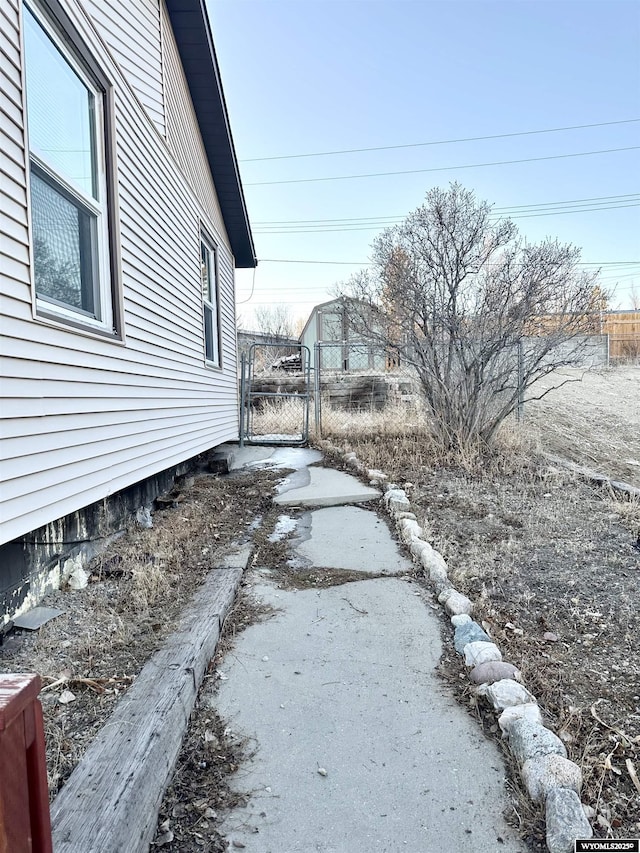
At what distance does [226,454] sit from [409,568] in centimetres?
427

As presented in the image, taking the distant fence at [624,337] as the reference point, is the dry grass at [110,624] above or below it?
below

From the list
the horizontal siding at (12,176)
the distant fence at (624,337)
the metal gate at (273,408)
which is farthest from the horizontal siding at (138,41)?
the distant fence at (624,337)

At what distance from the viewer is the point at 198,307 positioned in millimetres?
5816

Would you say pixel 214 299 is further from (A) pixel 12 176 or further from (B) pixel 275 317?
(B) pixel 275 317

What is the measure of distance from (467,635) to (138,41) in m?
4.82

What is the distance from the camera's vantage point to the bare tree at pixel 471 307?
212 inches

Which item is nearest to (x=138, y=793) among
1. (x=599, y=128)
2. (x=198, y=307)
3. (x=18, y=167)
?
(x=18, y=167)

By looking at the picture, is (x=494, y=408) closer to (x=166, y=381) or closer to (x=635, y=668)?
(x=166, y=381)

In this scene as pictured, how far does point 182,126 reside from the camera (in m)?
5.28

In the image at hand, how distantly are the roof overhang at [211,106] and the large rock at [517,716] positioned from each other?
6.20 metres

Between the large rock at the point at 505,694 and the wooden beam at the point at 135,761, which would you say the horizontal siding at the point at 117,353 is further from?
the large rock at the point at 505,694

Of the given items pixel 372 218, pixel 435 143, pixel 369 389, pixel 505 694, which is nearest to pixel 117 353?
pixel 505 694

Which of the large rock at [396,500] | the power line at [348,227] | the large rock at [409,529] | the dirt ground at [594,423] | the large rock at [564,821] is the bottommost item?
the large rock at [564,821]

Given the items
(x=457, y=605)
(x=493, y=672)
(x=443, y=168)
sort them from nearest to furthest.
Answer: (x=493, y=672), (x=457, y=605), (x=443, y=168)
